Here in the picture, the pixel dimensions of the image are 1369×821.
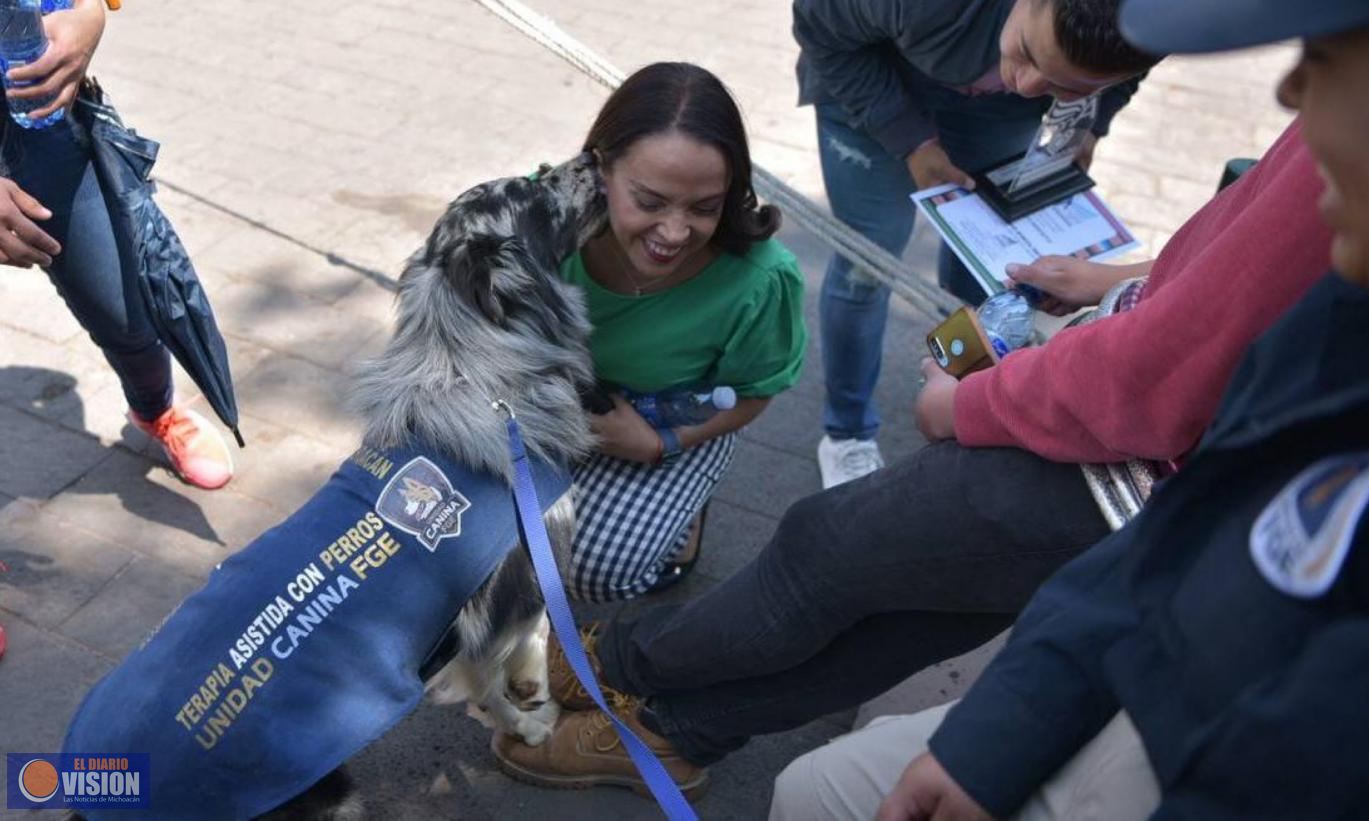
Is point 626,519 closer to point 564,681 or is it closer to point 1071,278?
point 564,681

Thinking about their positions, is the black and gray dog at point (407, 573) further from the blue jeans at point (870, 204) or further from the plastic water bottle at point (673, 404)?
the blue jeans at point (870, 204)

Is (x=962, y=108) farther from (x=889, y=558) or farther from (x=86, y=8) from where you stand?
(x=86, y=8)

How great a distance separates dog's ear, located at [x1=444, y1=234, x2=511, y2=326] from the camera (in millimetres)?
2178

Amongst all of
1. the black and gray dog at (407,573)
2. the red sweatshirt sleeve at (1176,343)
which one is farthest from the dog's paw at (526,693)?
the red sweatshirt sleeve at (1176,343)

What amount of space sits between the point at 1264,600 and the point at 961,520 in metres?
0.81

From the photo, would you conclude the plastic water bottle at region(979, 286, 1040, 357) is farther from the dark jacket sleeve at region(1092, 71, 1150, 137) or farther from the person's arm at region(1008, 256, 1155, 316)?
the dark jacket sleeve at region(1092, 71, 1150, 137)

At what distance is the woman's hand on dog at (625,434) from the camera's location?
2.62 m

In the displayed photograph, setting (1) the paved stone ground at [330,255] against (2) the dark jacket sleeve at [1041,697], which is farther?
(1) the paved stone ground at [330,255]

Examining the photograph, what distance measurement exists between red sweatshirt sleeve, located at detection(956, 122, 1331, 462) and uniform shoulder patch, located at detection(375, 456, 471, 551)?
0.96m

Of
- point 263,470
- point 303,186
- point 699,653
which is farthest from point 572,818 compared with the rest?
point 303,186

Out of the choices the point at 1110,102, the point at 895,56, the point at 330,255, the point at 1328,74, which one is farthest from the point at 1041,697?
the point at 330,255

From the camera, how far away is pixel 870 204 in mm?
3025

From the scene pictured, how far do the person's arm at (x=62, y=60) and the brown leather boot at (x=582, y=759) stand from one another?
1.66 metres

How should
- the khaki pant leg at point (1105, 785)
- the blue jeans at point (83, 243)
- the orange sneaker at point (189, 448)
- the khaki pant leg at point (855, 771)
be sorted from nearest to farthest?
the khaki pant leg at point (1105, 785) < the khaki pant leg at point (855, 771) < the blue jeans at point (83, 243) < the orange sneaker at point (189, 448)
